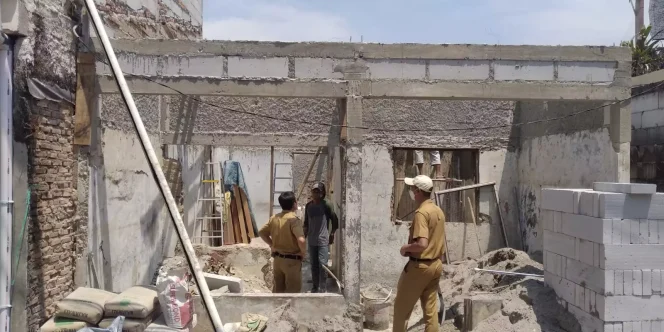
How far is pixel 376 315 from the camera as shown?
782 cm

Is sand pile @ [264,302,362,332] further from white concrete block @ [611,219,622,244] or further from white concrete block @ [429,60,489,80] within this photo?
white concrete block @ [429,60,489,80]

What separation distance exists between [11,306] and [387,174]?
22.8 feet

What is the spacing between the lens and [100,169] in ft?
22.4

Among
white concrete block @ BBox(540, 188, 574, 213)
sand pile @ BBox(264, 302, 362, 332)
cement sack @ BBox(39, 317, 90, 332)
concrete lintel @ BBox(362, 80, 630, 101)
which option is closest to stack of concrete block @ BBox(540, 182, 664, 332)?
white concrete block @ BBox(540, 188, 574, 213)

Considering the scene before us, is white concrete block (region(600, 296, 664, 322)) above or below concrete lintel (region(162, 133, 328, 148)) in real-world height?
below

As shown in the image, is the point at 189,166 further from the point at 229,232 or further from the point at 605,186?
the point at 605,186

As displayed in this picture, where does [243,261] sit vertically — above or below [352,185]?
below

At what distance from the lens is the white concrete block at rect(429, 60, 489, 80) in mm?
7312

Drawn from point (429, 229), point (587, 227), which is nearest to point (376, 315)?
point (429, 229)

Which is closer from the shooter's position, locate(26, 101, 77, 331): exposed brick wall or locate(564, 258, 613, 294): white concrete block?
locate(26, 101, 77, 331): exposed brick wall

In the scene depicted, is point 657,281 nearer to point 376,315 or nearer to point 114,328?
point 376,315

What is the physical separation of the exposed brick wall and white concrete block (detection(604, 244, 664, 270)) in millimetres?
5373

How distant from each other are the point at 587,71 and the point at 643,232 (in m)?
2.76

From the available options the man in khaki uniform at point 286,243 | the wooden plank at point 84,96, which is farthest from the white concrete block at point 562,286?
the wooden plank at point 84,96
